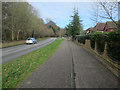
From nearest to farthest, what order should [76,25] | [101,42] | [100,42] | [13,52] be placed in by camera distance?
[101,42]
[100,42]
[13,52]
[76,25]

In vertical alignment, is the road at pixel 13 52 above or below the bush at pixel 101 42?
below

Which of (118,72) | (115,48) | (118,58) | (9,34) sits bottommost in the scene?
(118,72)

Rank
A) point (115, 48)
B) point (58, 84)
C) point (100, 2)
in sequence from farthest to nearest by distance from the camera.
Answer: point (100, 2), point (115, 48), point (58, 84)

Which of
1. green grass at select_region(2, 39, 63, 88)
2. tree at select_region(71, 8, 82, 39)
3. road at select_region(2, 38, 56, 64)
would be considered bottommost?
green grass at select_region(2, 39, 63, 88)

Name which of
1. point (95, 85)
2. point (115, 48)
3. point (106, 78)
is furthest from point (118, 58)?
point (95, 85)

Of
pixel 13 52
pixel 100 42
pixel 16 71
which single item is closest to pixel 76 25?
pixel 13 52

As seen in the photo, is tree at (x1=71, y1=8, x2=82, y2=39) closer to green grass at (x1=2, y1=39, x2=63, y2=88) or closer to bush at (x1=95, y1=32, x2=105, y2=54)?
bush at (x1=95, y1=32, x2=105, y2=54)

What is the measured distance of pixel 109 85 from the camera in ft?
9.02

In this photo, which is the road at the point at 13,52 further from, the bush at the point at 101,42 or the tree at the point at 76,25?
the tree at the point at 76,25

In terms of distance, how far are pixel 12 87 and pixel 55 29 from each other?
95684 mm

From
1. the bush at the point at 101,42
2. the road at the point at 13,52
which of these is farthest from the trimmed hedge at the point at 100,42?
the road at the point at 13,52

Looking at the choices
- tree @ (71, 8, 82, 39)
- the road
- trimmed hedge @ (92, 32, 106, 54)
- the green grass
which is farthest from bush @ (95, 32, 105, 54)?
tree @ (71, 8, 82, 39)

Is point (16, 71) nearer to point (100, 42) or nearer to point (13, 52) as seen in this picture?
point (100, 42)

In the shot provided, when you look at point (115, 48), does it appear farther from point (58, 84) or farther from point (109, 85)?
point (58, 84)
